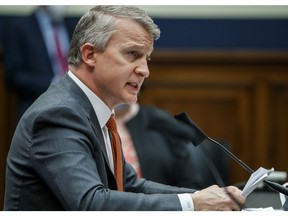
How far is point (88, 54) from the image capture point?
1805mm

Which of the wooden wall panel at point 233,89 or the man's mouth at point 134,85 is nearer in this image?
the man's mouth at point 134,85

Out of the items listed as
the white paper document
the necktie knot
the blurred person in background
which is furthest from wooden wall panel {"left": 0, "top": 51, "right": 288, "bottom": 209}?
the white paper document

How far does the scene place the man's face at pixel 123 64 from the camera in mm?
1767

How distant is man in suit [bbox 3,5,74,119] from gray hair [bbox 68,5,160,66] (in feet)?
5.89

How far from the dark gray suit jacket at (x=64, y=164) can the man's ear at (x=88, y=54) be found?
63mm

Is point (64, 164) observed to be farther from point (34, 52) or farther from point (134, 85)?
point (34, 52)

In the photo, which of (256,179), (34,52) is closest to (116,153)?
(256,179)

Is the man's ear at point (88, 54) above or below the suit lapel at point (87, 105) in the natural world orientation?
above

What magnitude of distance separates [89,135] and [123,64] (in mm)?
207

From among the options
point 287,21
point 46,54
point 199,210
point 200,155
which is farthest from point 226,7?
point 199,210

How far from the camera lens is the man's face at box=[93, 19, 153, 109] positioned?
5.80ft

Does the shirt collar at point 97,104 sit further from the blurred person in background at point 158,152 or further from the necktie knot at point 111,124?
the blurred person in background at point 158,152

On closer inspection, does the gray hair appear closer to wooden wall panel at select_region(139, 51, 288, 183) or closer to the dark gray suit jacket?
the dark gray suit jacket

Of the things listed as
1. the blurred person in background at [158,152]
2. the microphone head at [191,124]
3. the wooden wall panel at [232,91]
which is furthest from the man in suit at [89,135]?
the wooden wall panel at [232,91]
